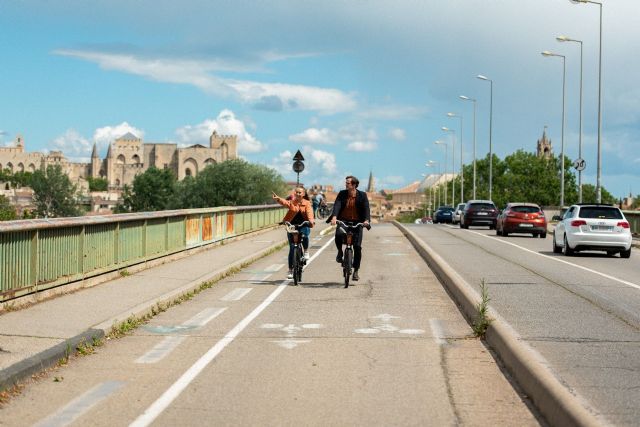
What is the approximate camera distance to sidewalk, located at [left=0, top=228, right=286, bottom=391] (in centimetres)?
842

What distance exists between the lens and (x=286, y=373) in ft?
26.9

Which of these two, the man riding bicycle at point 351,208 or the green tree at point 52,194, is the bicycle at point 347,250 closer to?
the man riding bicycle at point 351,208

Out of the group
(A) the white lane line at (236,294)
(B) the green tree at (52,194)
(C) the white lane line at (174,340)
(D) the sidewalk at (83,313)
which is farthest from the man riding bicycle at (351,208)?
(B) the green tree at (52,194)

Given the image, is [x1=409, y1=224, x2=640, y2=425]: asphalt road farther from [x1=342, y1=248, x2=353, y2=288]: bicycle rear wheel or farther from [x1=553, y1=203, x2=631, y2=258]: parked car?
[x1=342, y1=248, x2=353, y2=288]: bicycle rear wheel

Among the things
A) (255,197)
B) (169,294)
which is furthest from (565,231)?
(255,197)

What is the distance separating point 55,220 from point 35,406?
23.9 feet

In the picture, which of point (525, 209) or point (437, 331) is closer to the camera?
point (437, 331)

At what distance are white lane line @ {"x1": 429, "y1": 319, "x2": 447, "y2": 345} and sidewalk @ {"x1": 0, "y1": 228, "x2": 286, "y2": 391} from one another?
11.6 ft

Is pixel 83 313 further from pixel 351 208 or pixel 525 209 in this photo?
pixel 525 209

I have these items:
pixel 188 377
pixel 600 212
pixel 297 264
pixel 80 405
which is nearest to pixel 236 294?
pixel 297 264

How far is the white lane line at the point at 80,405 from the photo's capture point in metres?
6.41

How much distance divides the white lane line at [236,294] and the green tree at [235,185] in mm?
83850

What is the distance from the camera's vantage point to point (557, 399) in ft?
21.0

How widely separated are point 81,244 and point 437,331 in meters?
6.37
